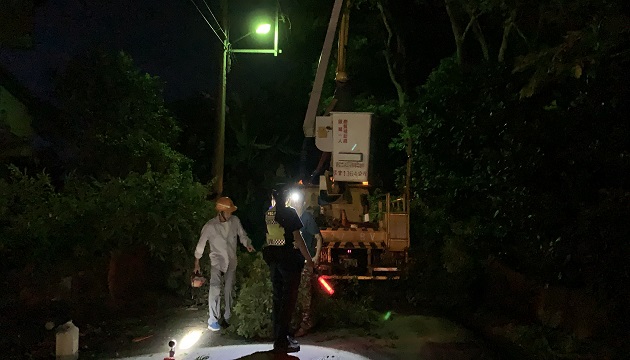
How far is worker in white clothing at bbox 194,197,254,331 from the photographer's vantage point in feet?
27.5

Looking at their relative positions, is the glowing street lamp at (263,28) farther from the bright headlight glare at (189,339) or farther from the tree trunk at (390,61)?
the bright headlight glare at (189,339)

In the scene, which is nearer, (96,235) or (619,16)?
(619,16)

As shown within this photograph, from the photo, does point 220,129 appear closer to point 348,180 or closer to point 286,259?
point 348,180

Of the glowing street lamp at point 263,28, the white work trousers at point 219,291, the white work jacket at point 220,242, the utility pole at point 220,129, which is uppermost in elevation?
the glowing street lamp at point 263,28

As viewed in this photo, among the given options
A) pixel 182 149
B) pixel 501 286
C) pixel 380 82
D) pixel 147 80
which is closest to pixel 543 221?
pixel 501 286

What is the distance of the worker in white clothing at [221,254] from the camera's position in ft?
27.5

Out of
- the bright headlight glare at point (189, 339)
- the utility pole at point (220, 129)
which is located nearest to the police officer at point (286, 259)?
the bright headlight glare at point (189, 339)

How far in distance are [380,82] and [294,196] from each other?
11006 mm

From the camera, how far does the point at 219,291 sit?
8.47 meters

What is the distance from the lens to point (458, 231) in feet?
38.1

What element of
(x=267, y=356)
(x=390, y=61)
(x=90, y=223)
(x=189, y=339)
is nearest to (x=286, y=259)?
(x=267, y=356)

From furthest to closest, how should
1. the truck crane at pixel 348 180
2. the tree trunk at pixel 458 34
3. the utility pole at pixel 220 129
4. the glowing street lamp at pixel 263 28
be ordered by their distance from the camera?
the tree trunk at pixel 458 34
the glowing street lamp at pixel 263 28
the utility pole at pixel 220 129
the truck crane at pixel 348 180

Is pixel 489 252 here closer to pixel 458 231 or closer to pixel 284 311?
pixel 458 231

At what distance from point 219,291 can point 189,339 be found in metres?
0.80
